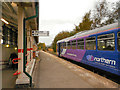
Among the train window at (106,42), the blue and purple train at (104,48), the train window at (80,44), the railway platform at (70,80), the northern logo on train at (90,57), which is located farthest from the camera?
the train window at (80,44)

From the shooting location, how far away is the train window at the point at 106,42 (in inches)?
226

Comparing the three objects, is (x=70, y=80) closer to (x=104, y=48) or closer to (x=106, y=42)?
(x=104, y=48)

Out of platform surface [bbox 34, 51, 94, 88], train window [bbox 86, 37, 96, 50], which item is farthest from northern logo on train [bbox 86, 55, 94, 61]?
platform surface [bbox 34, 51, 94, 88]

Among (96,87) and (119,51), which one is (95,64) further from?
(96,87)

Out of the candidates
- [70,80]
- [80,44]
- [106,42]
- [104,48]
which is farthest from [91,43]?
[70,80]

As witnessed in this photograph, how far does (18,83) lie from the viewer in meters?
4.47

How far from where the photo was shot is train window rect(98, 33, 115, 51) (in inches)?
226

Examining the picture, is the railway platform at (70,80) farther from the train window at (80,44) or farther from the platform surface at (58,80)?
the train window at (80,44)

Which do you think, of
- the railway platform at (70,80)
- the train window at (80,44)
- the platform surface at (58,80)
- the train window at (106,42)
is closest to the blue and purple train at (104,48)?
the train window at (106,42)

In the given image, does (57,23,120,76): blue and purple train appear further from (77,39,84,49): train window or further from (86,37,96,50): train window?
(77,39,84,49): train window

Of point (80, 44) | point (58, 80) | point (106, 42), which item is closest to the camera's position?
point (58, 80)

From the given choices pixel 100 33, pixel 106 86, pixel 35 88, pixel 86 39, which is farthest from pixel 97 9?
pixel 35 88

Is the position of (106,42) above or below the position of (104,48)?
above

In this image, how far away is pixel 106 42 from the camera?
6129mm
